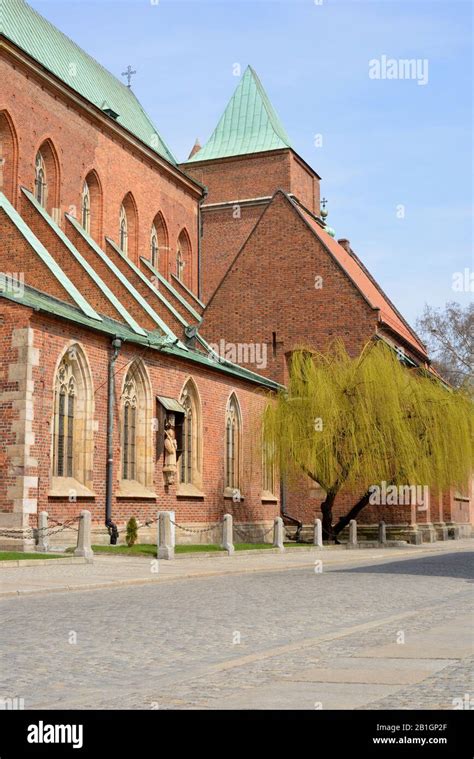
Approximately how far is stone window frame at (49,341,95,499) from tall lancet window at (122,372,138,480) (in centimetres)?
192

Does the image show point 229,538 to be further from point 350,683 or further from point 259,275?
point 350,683

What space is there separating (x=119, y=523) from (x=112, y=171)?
16.5m

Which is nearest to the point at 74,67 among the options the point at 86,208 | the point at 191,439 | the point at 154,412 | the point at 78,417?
the point at 86,208

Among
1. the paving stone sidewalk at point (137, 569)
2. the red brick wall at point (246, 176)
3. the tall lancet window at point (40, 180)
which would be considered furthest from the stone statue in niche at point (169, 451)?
the red brick wall at point (246, 176)

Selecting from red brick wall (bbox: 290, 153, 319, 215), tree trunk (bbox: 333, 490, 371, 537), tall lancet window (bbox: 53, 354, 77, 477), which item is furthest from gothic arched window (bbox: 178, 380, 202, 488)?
red brick wall (bbox: 290, 153, 319, 215)

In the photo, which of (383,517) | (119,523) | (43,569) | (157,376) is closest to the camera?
(43,569)

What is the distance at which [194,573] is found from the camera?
17.5 meters

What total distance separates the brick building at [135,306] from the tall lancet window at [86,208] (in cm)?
8

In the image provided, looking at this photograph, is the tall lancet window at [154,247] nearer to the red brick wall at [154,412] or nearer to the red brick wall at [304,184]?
the red brick wall at [154,412]

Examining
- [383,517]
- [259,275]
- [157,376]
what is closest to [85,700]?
[157,376]

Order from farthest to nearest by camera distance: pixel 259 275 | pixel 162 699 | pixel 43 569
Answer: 1. pixel 259 275
2. pixel 43 569
3. pixel 162 699

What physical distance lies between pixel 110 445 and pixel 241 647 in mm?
15943

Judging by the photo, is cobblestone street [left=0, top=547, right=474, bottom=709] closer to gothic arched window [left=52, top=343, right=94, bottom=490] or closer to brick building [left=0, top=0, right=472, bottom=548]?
brick building [left=0, top=0, right=472, bottom=548]

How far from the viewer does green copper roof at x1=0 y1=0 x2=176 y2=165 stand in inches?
1272
